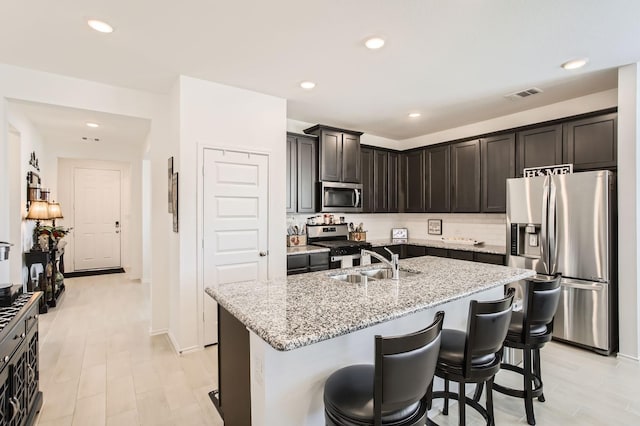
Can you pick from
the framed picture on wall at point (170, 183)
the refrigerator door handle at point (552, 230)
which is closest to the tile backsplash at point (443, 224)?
the refrigerator door handle at point (552, 230)

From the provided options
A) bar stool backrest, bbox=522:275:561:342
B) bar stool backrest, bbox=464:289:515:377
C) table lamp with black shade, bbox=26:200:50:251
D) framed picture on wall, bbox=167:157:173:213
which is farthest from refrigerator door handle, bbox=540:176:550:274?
table lamp with black shade, bbox=26:200:50:251

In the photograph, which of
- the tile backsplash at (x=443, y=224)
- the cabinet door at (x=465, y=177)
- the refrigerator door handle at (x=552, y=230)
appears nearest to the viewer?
the refrigerator door handle at (x=552, y=230)

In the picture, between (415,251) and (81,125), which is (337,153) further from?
(81,125)

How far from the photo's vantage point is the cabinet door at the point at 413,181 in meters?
5.29

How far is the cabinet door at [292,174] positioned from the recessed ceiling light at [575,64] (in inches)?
117

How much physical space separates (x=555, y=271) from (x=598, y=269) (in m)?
0.36

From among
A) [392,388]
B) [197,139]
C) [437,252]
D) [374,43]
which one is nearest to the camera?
[392,388]

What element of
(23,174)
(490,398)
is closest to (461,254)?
(490,398)

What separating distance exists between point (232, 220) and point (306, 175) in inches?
54.8

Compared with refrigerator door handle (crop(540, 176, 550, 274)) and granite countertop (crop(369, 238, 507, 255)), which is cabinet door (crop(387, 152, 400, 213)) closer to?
granite countertop (crop(369, 238, 507, 255))

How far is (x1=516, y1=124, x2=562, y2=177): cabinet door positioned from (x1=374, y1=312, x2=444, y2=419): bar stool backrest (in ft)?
11.6

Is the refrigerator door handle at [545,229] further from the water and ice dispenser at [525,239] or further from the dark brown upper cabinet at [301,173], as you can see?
the dark brown upper cabinet at [301,173]

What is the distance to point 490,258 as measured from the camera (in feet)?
13.6

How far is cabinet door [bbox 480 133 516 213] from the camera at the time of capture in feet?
13.8
